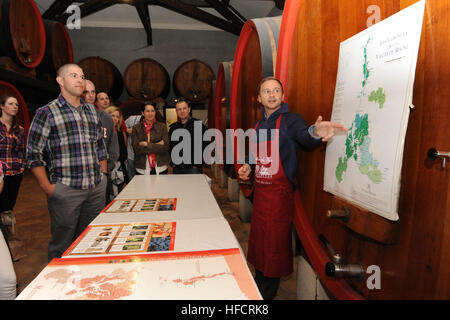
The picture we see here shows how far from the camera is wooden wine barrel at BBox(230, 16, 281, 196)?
1659mm

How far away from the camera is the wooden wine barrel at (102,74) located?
5.93 m

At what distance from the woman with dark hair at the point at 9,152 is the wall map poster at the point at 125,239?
1904mm

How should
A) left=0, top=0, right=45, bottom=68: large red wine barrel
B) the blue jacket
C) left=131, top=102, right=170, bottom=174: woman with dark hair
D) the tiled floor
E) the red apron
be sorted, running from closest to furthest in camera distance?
the blue jacket < the red apron < the tiled floor < left=131, top=102, right=170, bottom=174: woman with dark hair < left=0, top=0, right=45, bottom=68: large red wine barrel

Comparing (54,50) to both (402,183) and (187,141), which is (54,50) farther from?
(402,183)

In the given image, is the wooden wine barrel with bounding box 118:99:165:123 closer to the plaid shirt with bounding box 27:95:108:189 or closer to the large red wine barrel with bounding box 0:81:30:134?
the large red wine barrel with bounding box 0:81:30:134

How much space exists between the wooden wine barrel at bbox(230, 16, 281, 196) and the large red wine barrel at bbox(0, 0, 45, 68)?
9.56ft

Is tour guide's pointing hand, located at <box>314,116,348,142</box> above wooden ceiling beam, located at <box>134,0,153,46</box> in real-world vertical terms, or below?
below

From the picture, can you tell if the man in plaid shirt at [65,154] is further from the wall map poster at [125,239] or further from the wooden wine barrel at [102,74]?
the wooden wine barrel at [102,74]

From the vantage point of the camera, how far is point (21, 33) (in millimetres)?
3385

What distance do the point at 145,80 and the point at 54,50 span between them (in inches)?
80.7

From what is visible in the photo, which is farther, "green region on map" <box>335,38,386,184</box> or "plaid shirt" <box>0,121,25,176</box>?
"plaid shirt" <box>0,121,25,176</box>

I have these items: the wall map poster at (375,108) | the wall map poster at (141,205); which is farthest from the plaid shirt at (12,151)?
the wall map poster at (375,108)

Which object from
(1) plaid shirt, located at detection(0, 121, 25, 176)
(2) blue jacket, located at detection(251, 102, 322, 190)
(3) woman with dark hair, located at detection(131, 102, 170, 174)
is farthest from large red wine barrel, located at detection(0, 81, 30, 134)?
(2) blue jacket, located at detection(251, 102, 322, 190)
